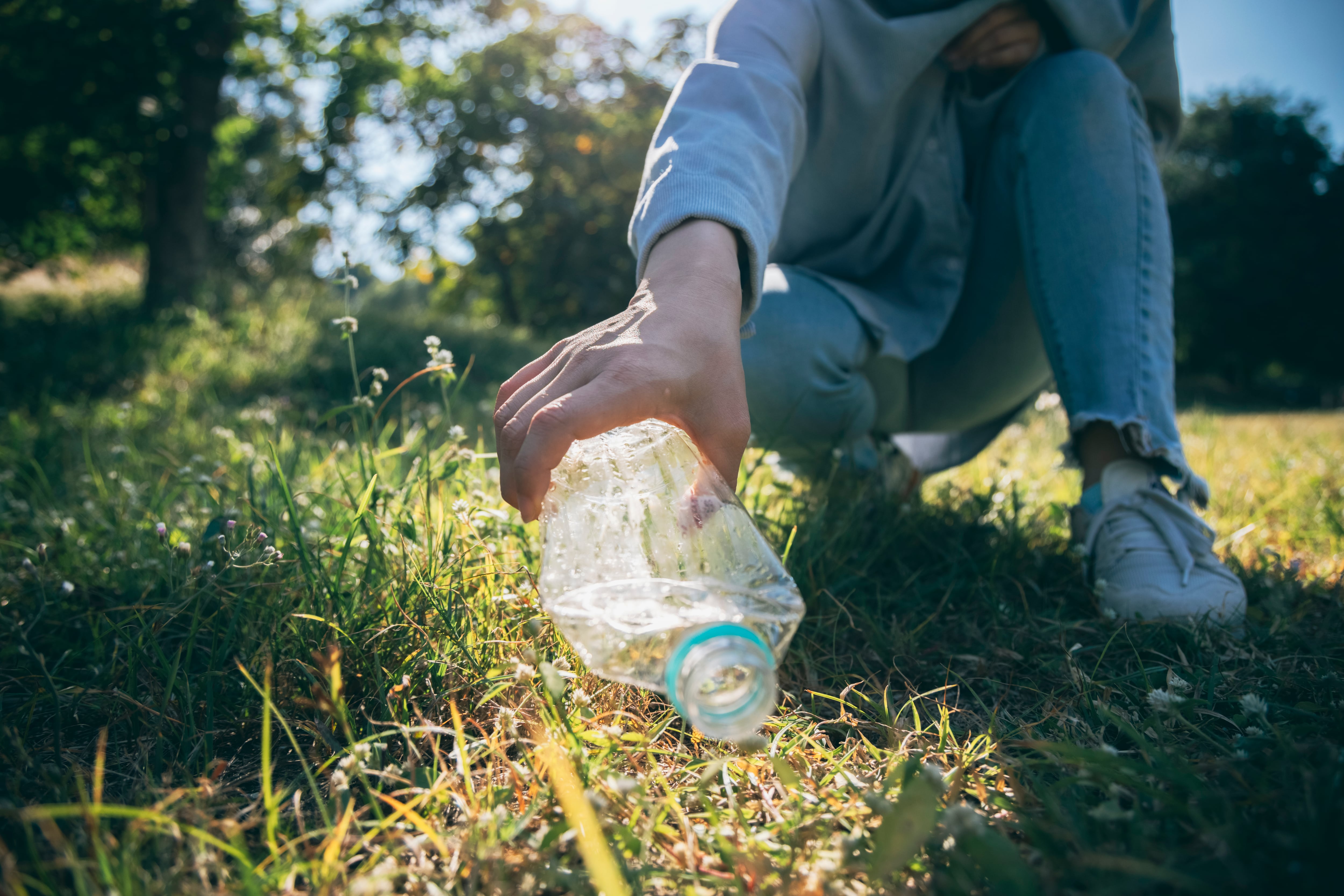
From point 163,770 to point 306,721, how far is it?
7.7 inches

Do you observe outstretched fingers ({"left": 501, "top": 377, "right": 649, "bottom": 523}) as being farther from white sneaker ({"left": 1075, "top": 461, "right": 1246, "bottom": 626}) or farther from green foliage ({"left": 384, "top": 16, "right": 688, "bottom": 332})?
green foliage ({"left": 384, "top": 16, "right": 688, "bottom": 332})

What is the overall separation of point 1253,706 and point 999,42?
1.85 meters

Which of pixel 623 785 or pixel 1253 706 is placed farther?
pixel 1253 706

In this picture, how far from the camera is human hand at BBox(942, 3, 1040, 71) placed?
6.53 ft

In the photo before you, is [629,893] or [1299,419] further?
[1299,419]

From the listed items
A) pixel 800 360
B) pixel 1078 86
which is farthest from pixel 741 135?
pixel 1078 86

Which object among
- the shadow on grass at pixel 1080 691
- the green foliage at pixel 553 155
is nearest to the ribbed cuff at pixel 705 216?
the shadow on grass at pixel 1080 691

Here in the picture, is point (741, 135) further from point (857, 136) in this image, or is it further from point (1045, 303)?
point (1045, 303)

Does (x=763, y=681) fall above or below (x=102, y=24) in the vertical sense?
below

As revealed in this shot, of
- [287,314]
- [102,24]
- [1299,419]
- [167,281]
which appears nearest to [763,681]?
[287,314]

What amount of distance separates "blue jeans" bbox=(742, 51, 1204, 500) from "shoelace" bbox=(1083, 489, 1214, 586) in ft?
0.39

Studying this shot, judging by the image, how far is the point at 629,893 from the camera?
29.6 inches

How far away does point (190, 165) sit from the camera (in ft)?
23.5

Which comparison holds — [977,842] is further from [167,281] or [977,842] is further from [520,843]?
[167,281]
